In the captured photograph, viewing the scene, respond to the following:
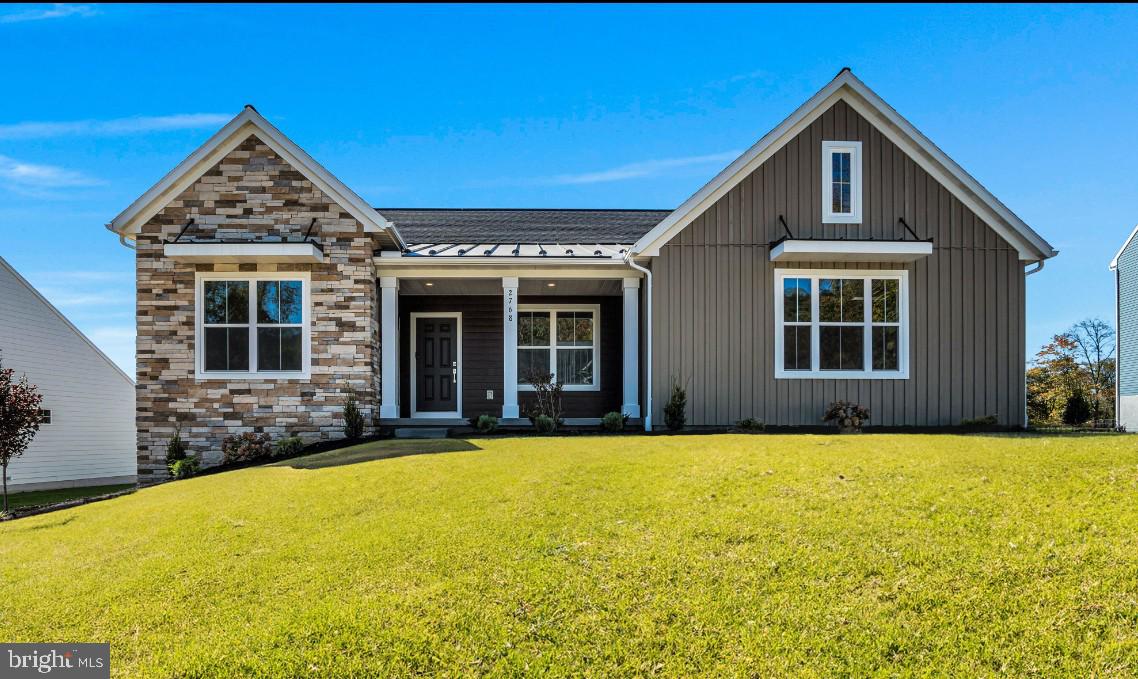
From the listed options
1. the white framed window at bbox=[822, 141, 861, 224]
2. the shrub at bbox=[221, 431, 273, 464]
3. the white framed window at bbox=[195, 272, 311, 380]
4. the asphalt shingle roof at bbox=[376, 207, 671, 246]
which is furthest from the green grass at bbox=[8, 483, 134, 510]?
the white framed window at bbox=[822, 141, 861, 224]

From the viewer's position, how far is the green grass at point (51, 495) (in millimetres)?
17453

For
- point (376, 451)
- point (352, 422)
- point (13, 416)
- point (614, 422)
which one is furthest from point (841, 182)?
point (13, 416)

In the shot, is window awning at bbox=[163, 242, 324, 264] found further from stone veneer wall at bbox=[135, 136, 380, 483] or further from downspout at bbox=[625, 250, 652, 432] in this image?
downspout at bbox=[625, 250, 652, 432]

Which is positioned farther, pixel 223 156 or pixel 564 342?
pixel 564 342

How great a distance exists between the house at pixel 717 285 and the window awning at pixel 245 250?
3 cm

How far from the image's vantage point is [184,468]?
13.2 meters

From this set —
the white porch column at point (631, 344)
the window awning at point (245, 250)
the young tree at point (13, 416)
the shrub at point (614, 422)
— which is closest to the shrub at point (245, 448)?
the window awning at point (245, 250)

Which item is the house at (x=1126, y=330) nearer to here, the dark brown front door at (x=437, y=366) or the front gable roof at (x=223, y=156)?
the dark brown front door at (x=437, y=366)

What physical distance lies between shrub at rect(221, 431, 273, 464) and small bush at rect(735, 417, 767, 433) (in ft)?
27.2

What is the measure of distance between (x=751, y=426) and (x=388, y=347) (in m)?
6.86

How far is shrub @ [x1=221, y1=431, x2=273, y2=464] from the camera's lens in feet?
43.5

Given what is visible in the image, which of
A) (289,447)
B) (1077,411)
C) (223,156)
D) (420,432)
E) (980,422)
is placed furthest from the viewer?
(1077,411)

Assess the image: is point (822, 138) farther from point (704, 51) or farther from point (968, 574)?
point (968, 574)

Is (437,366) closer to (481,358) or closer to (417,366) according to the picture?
(417,366)
